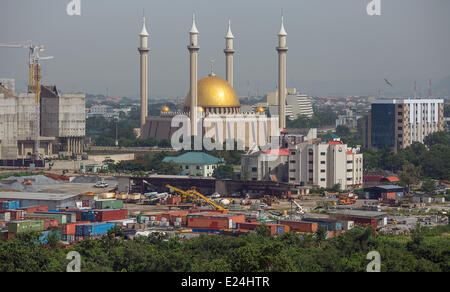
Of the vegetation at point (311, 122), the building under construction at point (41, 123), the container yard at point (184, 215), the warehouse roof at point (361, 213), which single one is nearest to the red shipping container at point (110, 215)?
the container yard at point (184, 215)

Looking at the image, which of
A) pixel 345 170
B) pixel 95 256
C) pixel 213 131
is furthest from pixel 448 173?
pixel 95 256

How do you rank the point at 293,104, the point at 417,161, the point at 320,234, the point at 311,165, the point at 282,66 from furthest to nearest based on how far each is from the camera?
→ the point at 293,104, the point at 282,66, the point at 417,161, the point at 311,165, the point at 320,234

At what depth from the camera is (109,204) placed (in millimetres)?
53156

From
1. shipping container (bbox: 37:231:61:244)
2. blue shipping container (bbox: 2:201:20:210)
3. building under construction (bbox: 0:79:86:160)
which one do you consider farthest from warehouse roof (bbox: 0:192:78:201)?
building under construction (bbox: 0:79:86:160)

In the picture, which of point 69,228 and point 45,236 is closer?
point 45,236

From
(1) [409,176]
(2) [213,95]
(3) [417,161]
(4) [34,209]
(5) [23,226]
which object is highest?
(2) [213,95]

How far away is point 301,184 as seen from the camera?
63.0 m

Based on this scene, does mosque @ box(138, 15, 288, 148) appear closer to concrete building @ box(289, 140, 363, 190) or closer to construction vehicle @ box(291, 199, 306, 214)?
concrete building @ box(289, 140, 363, 190)

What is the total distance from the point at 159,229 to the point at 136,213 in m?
6.69

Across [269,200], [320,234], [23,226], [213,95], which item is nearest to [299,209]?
[269,200]

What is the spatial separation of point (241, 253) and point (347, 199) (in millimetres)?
25024

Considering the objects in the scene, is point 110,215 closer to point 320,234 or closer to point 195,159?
point 320,234
